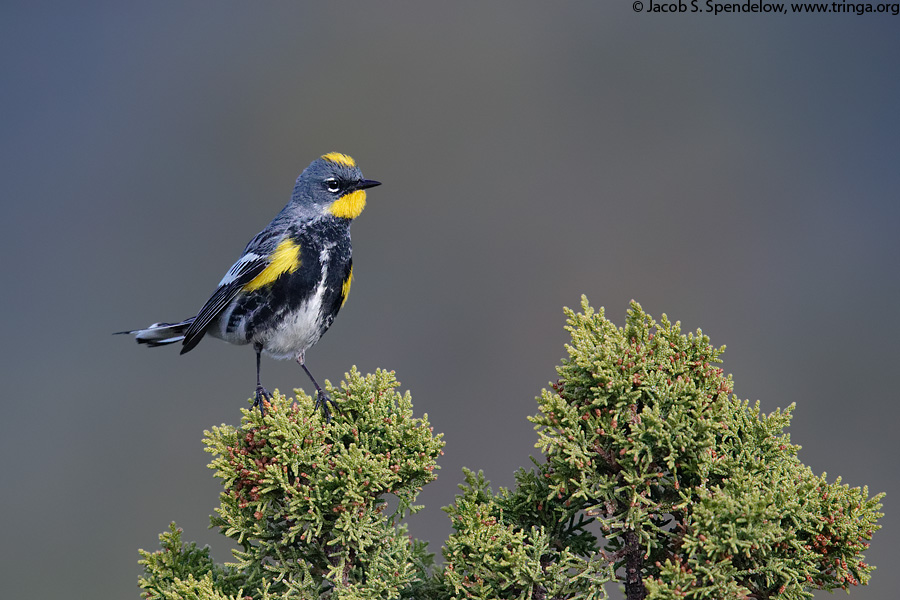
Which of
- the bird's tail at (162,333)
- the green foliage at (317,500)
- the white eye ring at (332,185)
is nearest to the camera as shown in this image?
the green foliage at (317,500)

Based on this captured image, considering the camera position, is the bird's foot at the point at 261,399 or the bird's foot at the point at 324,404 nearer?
the bird's foot at the point at 261,399

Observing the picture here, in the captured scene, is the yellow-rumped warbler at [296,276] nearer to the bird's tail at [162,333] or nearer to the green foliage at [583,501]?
the bird's tail at [162,333]

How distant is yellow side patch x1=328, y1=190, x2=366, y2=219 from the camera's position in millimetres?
2701

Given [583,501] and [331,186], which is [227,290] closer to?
[331,186]

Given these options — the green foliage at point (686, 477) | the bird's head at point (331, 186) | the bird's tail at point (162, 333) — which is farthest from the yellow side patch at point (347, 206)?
the green foliage at point (686, 477)

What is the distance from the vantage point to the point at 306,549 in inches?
76.3

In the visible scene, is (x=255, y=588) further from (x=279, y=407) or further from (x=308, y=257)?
(x=308, y=257)

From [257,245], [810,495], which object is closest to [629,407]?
[810,495]

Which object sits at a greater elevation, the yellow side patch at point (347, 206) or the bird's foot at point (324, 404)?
the yellow side patch at point (347, 206)

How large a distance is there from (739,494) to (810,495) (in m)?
0.21

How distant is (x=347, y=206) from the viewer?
2721 millimetres

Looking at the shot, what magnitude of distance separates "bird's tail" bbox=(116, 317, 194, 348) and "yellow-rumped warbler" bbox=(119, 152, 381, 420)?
0.11 metres

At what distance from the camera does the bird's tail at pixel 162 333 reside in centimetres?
282

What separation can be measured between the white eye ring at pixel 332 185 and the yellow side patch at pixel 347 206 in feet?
0.12
